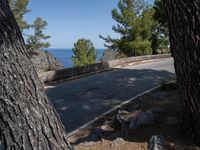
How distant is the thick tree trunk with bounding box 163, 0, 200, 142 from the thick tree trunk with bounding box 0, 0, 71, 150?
2.59 m

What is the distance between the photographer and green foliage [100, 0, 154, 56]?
4294cm

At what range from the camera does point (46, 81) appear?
61.2 ft

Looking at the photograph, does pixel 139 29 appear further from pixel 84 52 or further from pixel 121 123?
pixel 121 123

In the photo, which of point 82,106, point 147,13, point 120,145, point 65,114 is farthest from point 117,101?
point 147,13

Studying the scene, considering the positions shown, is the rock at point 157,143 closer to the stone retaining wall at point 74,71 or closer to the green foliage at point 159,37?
the stone retaining wall at point 74,71

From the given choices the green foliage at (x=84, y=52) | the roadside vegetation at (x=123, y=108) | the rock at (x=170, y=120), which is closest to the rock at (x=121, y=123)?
the roadside vegetation at (x=123, y=108)

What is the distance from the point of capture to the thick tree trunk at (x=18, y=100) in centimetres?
310

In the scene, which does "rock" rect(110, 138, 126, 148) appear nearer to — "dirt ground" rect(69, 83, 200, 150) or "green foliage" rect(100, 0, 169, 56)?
"dirt ground" rect(69, 83, 200, 150)

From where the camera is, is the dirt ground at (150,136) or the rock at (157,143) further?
the dirt ground at (150,136)

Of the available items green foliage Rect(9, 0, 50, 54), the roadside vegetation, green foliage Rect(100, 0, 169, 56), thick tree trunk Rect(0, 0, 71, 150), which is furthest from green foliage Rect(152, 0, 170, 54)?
thick tree trunk Rect(0, 0, 71, 150)

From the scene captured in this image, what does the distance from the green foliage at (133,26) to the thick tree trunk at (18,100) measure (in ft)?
129

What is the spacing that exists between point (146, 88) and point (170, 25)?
9259 mm

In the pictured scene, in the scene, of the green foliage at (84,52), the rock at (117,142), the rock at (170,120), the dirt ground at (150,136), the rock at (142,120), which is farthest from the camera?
the green foliage at (84,52)

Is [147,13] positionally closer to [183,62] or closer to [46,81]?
[46,81]
